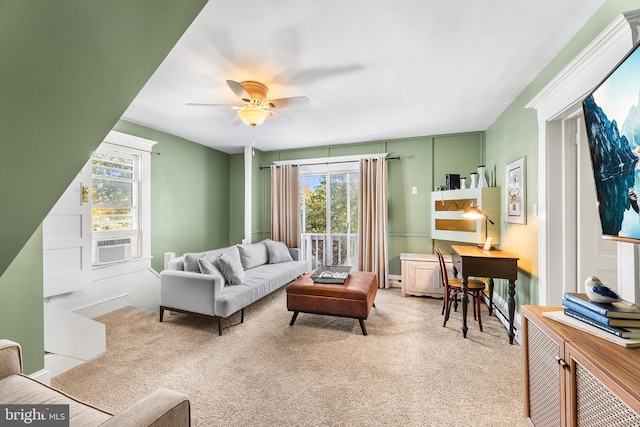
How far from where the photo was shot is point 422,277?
12.9 ft

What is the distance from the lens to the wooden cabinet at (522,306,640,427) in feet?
2.80

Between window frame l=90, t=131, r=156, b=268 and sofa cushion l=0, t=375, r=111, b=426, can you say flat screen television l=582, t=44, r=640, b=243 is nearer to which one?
sofa cushion l=0, t=375, r=111, b=426

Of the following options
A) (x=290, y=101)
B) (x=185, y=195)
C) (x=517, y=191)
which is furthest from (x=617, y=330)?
(x=185, y=195)

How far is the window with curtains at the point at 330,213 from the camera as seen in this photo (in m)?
4.92

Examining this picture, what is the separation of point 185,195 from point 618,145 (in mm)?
4786

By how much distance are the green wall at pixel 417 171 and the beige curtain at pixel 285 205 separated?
Result: 1.21m

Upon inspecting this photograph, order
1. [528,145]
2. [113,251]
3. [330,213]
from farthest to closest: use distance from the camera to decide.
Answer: [330,213], [113,251], [528,145]

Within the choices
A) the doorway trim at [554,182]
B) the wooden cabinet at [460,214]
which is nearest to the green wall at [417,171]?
the wooden cabinet at [460,214]

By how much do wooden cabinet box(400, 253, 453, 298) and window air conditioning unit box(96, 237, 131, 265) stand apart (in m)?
3.84

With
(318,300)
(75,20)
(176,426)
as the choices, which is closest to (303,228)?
(318,300)

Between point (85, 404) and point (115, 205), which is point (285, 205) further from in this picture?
point (85, 404)

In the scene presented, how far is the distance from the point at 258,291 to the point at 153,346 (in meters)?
1.18

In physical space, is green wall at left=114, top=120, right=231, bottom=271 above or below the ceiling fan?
below

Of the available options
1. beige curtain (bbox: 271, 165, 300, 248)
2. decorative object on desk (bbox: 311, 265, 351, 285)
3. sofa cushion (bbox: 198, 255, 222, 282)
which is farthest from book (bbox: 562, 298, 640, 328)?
beige curtain (bbox: 271, 165, 300, 248)
